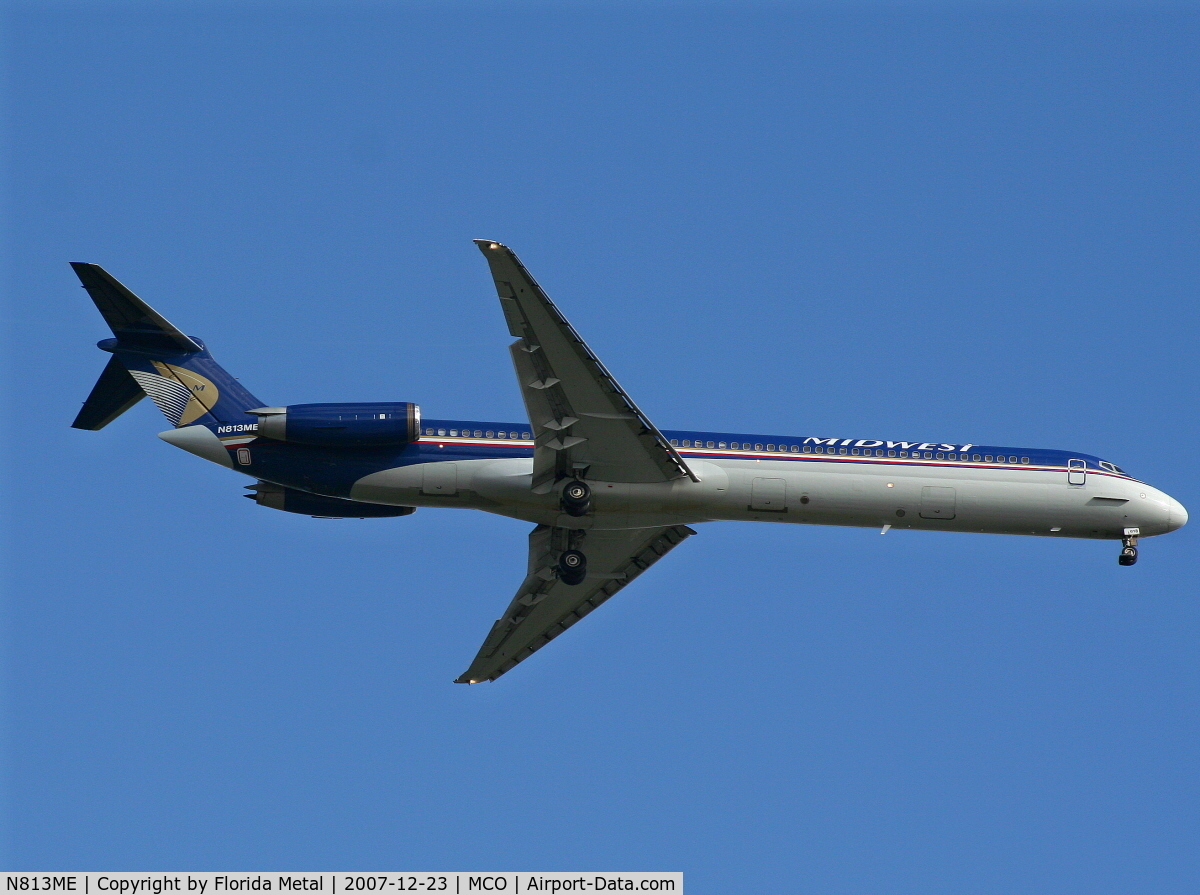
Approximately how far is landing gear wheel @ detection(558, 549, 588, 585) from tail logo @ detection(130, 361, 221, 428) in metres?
10.2

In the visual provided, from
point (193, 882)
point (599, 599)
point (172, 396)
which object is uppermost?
point (172, 396)

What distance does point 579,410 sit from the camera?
125ft

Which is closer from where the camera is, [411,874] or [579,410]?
[411,874]

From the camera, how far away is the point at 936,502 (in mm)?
39938

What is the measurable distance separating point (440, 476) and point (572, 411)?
12.6 ft

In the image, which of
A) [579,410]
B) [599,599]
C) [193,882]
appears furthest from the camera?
[599,599]

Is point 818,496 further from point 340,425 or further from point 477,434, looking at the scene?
point 340,425

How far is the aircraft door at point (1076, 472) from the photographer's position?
40.9 meters

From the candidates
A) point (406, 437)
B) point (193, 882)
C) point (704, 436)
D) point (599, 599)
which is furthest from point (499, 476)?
point (193, 882)

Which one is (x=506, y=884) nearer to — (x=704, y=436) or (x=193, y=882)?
(x=193, y=882)

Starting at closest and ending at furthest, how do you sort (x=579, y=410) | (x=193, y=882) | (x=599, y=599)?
(x=193, y=882) → (x=579, y=410) → (x=599, y=599)

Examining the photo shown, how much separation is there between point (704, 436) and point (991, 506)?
7.78 m

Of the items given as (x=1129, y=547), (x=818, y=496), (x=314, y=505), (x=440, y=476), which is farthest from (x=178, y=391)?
(x=1129, y=547)

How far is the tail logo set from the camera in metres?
40.2
